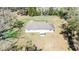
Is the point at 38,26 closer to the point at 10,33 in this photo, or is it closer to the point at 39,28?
the point at 39,28

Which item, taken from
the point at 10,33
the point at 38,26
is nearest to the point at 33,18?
the point at 38,26

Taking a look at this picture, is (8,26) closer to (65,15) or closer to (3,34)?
(3,34)

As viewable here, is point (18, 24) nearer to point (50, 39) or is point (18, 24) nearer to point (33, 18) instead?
point (33, 18)

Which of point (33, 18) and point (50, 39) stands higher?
point (33, 18)

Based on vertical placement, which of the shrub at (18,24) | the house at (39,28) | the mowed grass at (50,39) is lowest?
the mowed grass at (50,39)

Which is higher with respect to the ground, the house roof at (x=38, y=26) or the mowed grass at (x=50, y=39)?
the house roof at (x=38, y=26)
